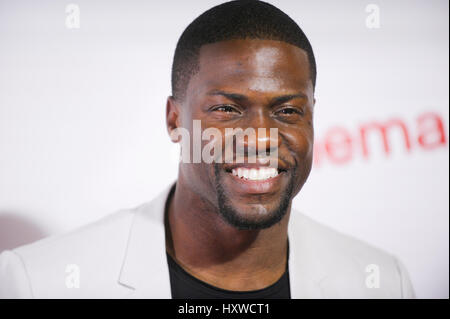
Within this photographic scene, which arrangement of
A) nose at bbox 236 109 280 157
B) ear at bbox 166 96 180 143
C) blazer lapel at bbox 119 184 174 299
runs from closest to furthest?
1. nose at bbox 236 109 280 157
2. blazer lapel at bbox 119 184 174 299
3. ear at bbox 166 96 180 143

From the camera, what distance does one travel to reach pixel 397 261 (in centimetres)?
200

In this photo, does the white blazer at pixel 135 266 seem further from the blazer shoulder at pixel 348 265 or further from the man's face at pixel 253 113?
the man's face at pixel 253 113

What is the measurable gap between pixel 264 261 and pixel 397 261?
0.69 metres

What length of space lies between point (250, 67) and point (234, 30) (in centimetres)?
15

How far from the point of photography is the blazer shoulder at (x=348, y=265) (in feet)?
5.96

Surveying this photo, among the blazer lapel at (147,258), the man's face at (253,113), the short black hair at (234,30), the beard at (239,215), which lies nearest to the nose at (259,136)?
the man's face at (253,113)

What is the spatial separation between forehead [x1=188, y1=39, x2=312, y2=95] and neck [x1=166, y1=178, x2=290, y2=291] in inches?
16.1

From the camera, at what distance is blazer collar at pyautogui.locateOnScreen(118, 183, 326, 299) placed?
62.4 inches

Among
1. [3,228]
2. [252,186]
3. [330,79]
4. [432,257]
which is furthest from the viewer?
[432,257]

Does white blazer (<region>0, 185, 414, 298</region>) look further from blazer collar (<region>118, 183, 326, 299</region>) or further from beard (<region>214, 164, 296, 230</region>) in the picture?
beard (<region>214, 164, 296, 230</region>)

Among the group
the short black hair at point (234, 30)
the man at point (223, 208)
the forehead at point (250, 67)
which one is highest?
the short black hair at point (234, 30)

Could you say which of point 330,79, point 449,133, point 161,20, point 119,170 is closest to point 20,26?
point 161,20

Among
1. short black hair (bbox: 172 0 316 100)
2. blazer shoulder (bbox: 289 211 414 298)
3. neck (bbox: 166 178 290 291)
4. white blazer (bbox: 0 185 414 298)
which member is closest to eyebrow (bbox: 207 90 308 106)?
short black hair (bbox: 172 0 316 100)

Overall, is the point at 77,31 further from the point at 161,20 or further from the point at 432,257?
the point at 432,257
